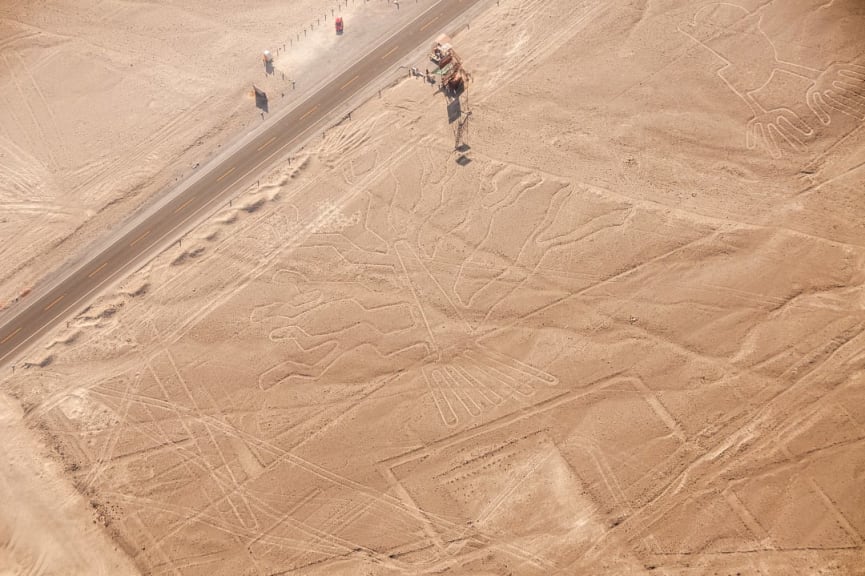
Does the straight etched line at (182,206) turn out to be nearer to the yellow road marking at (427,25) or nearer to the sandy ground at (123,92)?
the sandy ground at (123,92)

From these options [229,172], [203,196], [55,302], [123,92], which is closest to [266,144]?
[229,172]

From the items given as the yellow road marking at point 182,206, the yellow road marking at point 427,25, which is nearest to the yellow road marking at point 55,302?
the yellow road marking at point 182,206

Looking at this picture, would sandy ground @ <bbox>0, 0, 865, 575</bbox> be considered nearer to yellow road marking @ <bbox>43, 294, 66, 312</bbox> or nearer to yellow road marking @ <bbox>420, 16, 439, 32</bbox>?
yellow road marking @ <bbox>43, 294, 66, 312</bbox>

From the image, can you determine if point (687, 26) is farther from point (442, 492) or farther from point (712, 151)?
point (442, 492)

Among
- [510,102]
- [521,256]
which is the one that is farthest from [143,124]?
[521,256]

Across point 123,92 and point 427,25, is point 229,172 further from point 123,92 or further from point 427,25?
point 427,25

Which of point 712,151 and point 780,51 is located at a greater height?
point 780,51

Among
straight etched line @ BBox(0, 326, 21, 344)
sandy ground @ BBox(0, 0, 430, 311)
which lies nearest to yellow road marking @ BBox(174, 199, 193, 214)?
sandy ground @ BBox(0, 0, 430, 311)
